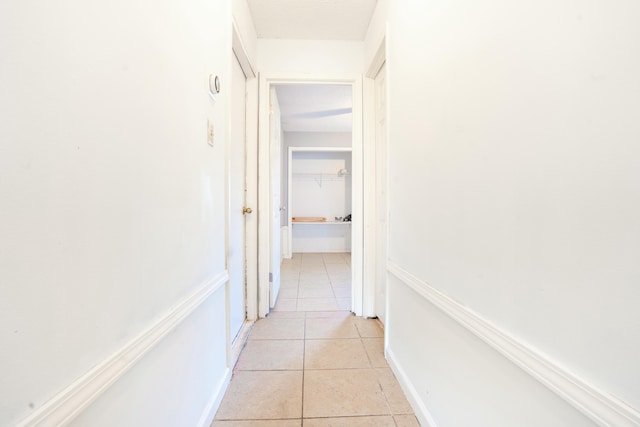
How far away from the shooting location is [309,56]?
2436 millimetres

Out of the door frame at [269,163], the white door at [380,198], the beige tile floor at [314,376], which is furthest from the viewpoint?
the door frame at [269,163]

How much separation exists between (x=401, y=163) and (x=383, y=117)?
80 cm

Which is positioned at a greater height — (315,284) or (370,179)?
(370,179)

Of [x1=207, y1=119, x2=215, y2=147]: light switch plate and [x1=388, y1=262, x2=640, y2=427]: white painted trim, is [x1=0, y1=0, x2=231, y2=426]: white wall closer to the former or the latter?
[x1=207, y1=119, x2=215, y2=147]: light switch plate

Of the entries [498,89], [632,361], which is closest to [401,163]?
[498,89]

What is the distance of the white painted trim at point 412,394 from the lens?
1227mm

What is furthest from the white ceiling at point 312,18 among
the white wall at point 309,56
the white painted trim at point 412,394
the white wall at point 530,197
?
the white painted trim at point 412,394

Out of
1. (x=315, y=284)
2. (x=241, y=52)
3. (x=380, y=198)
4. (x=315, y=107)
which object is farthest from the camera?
(x=315, y=107)

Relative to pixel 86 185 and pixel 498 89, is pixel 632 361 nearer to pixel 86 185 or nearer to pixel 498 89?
pixel 498 89

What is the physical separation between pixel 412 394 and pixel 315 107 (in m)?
3.63

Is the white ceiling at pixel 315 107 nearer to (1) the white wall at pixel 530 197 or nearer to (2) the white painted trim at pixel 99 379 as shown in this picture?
(1) the white wall at pixel 530 197

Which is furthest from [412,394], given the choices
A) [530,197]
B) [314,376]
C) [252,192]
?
[252,192]

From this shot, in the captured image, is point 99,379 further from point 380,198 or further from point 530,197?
point 380,198

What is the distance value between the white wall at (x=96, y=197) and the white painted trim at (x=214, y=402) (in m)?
0.18
